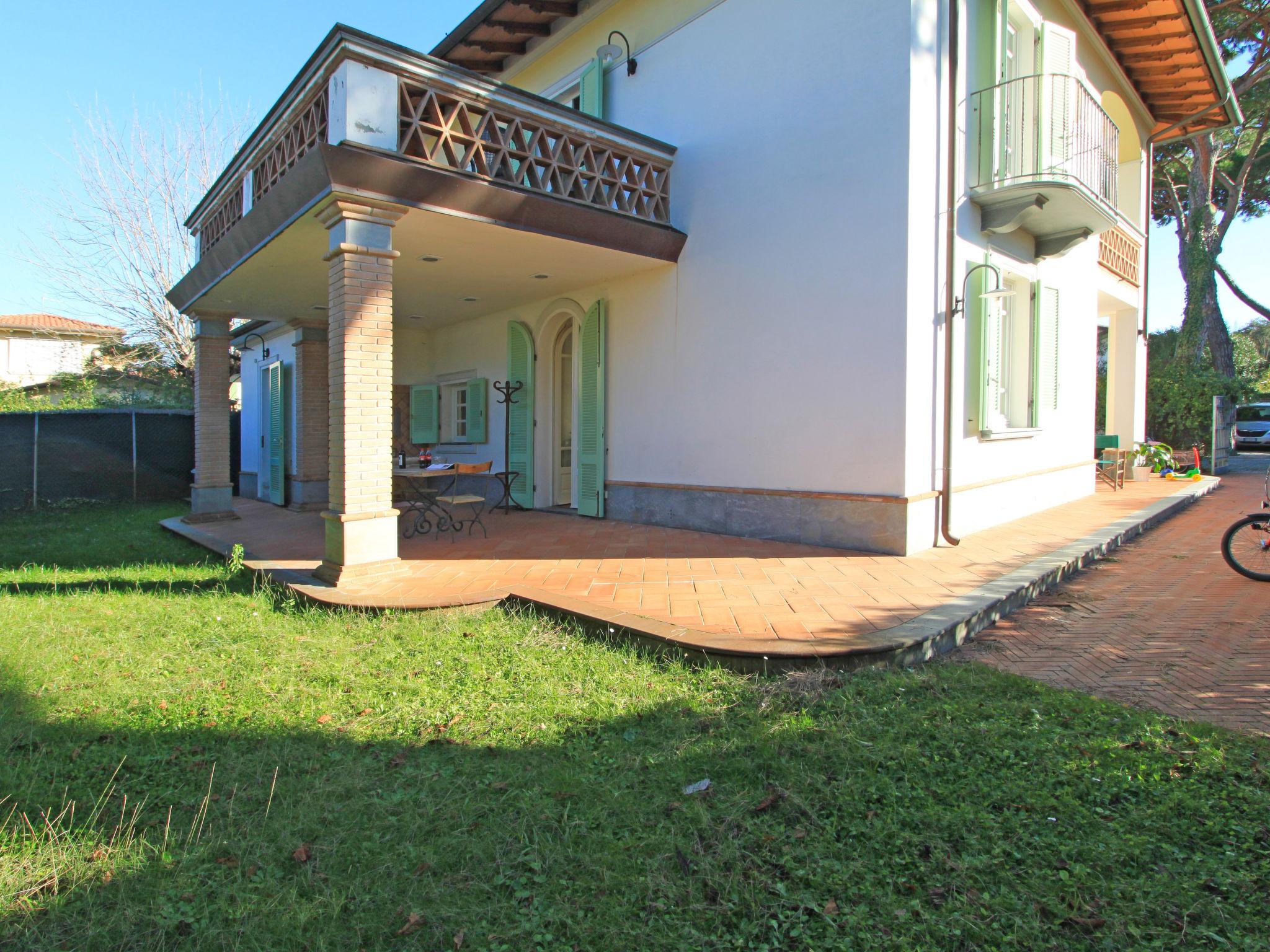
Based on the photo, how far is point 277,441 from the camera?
12.1 m

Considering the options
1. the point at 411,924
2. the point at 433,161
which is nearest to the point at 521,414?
the point at 433,161

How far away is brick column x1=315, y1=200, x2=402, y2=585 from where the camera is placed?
5.35 metres

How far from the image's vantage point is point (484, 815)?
2.50 m

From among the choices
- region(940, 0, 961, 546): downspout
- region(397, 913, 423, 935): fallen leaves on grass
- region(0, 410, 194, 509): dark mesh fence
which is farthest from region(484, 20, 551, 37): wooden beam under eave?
region(397, 913, 423, 935): fallen leaves on grass

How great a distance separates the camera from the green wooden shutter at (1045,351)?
28.0 feet

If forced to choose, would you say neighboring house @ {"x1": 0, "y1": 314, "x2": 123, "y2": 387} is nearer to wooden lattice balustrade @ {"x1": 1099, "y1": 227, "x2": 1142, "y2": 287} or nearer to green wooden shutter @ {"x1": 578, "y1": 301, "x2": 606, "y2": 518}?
green wooden shutter @ {"x1": 578, "y1": 301, "x2": 606, "y2": 518}

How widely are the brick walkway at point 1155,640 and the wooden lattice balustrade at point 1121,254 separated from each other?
23.0 feet

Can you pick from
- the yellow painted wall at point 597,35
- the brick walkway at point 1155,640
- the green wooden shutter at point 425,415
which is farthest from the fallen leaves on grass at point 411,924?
the green wooden shutter at point 425,415

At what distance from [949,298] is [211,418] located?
919 cm

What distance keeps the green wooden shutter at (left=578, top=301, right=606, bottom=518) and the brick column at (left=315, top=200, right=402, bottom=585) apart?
3.74 m

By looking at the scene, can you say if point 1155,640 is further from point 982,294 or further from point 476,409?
point 476,409

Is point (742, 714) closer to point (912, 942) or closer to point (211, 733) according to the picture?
point (912, 942)

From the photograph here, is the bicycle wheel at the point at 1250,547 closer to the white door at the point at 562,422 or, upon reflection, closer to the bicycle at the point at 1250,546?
the bicycle at the point at 1250,546

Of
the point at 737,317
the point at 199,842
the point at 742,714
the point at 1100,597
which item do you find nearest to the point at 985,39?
the point at 737,317
